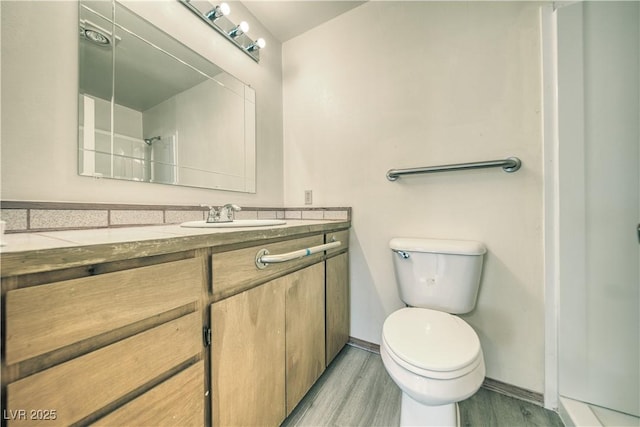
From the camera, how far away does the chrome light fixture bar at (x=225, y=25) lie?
1215 mm

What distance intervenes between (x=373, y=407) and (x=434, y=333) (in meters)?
0.52

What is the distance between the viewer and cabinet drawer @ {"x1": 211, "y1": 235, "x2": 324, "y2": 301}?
0.68 meters

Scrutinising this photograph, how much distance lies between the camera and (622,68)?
947 mm

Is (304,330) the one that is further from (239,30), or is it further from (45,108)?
(239,30)

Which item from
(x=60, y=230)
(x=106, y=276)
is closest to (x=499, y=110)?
(x=106, y=276)

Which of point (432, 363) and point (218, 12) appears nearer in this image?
point (432, 363)

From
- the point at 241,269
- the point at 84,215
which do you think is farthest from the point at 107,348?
the point at 84,215

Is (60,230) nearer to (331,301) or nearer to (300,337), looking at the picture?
(300,337)

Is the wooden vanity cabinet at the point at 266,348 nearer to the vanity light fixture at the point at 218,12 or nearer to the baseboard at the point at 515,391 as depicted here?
the baseboard at the point at 515,391

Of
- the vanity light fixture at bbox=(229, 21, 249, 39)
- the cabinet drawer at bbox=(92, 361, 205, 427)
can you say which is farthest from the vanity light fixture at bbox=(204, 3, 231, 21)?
the cabinet drawer at bbox=(92, 361, 205, 427)

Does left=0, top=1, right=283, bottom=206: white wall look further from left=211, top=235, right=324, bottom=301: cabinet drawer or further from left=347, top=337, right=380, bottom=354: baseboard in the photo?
left=347, top=337, right=380, bottom=354: baseboard

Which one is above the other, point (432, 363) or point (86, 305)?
point (86, 305)

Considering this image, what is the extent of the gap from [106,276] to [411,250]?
1.12 meters

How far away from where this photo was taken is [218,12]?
1246mm
